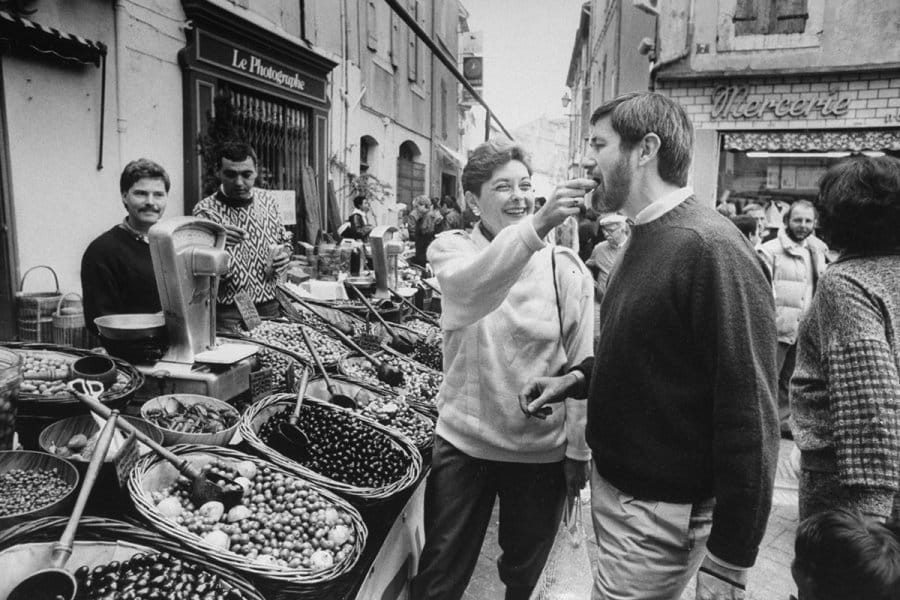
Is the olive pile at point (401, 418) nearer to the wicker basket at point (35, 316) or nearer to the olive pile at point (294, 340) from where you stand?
the olive pile at point (294, 340)

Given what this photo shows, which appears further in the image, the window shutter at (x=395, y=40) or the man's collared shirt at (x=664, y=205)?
the window shutter at (x=395, y=40)

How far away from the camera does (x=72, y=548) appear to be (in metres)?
1.52

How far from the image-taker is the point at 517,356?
2078 mm

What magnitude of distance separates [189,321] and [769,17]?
11517mm

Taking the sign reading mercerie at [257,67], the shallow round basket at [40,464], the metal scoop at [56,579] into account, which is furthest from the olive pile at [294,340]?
the sign reading mercerie at [257,67]

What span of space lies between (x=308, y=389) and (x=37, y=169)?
136 inches

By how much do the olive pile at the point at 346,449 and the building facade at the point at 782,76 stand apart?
31.8ft

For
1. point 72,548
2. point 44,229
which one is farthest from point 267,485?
point 44,229

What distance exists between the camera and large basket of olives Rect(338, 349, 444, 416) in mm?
3117

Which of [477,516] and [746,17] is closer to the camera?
[477,516]

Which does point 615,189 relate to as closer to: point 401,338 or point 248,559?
point 248,559

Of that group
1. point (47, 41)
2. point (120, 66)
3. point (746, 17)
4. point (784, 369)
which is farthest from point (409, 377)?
point (746, 17)

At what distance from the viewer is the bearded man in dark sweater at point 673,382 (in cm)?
142

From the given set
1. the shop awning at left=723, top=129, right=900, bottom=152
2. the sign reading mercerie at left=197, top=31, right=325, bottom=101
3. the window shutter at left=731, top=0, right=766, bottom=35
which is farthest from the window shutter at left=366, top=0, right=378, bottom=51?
the shop awning at left=723, top=129, right=900, bottom=152
